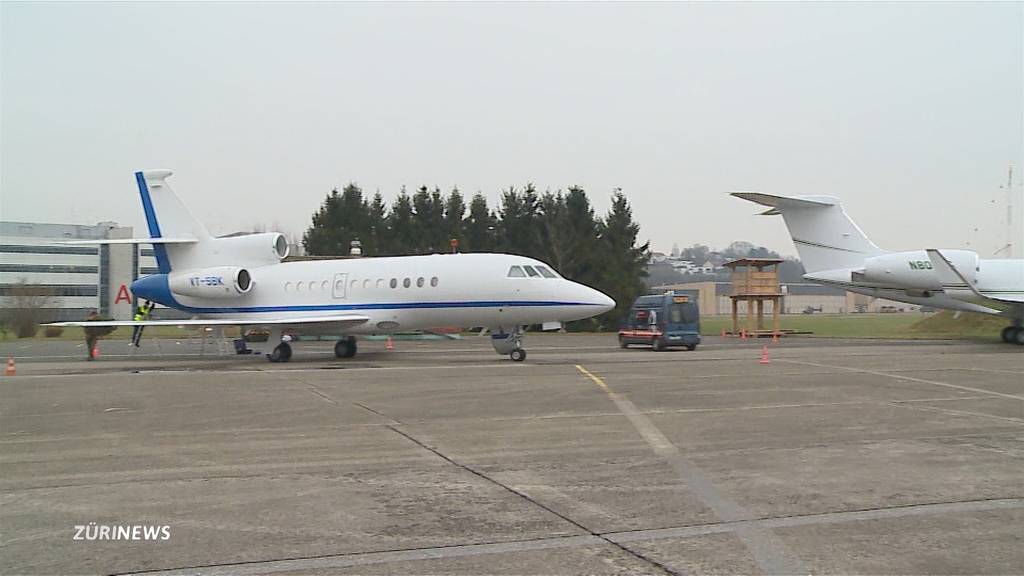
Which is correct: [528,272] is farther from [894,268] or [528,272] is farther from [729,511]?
[894,268]

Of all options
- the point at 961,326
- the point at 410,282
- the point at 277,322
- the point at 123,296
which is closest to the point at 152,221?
the point at 123,296

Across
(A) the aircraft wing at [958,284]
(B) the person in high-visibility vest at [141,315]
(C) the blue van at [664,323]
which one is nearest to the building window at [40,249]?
(B) the person in high-visibility vest at [141,315]

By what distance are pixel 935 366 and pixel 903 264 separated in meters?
14.5

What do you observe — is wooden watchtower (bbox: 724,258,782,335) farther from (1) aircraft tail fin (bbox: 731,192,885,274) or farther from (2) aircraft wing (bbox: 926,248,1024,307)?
(2) aircraft wing (bbox: 926,248,1024,307)

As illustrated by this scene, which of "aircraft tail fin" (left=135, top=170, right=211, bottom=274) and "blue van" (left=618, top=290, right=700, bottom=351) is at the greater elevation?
"aircraft tail fin" (left=135, top=170, right=211, bottom=274)

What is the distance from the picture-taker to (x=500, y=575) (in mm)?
4605

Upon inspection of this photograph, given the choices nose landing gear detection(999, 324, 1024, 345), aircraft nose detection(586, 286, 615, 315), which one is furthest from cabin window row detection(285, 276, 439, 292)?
nose landing gear detection(999, 324, 1024, 345)

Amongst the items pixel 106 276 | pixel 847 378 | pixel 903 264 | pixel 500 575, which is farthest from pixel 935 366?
pixel 106 276

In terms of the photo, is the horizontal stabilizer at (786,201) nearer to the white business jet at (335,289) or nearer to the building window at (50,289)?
the white business jet at (335,289)

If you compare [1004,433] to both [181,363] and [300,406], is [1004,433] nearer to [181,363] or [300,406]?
[300,406]

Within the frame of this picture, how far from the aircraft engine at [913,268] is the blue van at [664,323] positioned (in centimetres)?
846

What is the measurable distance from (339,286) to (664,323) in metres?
11.5

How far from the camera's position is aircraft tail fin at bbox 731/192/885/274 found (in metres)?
34.8

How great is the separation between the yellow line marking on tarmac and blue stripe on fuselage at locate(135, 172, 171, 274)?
21.6m
